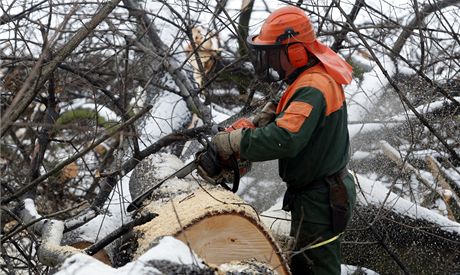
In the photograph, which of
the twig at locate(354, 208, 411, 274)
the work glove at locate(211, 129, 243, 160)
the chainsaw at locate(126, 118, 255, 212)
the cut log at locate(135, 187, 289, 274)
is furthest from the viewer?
the twig at locate(354, 208, 411, 274)

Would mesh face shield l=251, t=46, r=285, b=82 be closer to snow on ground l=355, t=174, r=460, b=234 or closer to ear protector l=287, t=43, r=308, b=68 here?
ear protector l=287, t=43, r=308, b=68

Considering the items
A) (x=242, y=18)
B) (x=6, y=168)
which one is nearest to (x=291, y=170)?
(x=242, y=18)

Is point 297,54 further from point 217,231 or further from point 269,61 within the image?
point 217,231

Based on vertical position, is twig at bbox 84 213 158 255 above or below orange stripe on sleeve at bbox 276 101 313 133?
below

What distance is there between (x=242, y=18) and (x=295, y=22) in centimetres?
284

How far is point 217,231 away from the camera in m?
2.89

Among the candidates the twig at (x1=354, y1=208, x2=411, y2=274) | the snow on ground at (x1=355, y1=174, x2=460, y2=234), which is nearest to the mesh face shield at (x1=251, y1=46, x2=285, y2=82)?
the snow on ground at (x1=355, y1=174, x2=460, y2=234)

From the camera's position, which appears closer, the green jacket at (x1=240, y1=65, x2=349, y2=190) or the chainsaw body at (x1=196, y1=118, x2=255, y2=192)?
the green jacket at (x1=240, y1=65, x2=349, y2=190)

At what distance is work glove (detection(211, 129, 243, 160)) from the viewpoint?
3170mm

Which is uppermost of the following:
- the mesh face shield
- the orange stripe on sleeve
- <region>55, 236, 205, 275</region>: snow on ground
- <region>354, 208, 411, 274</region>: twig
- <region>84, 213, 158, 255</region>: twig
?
the mesh face shield

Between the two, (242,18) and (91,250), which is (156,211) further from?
(242,18)

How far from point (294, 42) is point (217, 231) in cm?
104

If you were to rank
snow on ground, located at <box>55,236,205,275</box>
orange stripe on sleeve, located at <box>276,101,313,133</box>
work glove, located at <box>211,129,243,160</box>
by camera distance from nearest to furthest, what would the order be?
snow on ground, located at <box>55,236,205,275</box> < orange stripe on sleeve, located at <box>276,101,313,133</box> < work glove, located at <box>211,129,243,160</box>

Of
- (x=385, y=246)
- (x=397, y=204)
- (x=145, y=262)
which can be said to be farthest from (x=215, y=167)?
(x=397, y=204)
